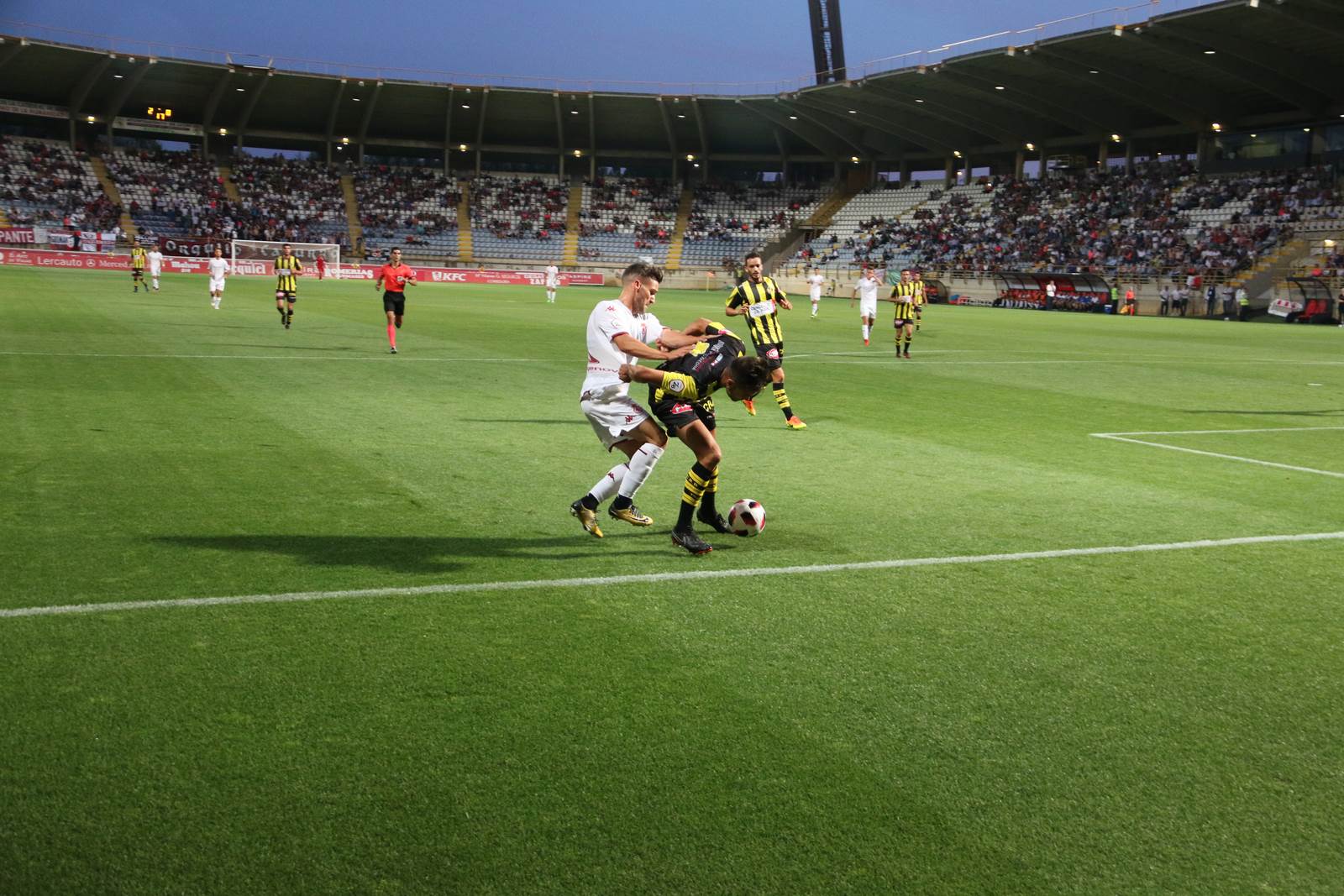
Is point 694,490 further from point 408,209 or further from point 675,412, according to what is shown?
point 408,209

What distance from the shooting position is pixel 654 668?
17.0ft

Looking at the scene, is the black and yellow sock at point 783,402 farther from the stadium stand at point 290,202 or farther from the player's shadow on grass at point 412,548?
the stadium stand at point 290,202

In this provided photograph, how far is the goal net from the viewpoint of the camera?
65125 mm

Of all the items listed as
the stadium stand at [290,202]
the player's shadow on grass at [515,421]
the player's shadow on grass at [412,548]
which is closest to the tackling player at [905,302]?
the player's shadow on grass at [515,421]

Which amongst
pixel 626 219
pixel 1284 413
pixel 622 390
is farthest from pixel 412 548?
pixel 626 219

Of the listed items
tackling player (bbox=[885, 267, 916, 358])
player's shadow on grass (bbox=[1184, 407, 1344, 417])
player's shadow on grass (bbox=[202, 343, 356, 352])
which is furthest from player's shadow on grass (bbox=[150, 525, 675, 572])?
tackling player (bbox=[885, 267, 916, 358])

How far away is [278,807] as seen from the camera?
374cm

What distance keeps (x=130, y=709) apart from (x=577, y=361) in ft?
55.5

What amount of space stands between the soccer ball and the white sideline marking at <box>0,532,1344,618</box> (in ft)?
2.66

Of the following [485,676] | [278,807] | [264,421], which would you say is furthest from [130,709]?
[264,421]

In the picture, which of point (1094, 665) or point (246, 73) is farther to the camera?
point (246, 73)

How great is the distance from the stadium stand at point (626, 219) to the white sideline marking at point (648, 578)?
2982 inches

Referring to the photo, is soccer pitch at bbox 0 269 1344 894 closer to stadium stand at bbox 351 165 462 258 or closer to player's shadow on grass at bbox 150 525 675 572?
player's shadow on grass at bbox 150 525 675 572

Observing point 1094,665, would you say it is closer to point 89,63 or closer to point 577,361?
point 577,361
